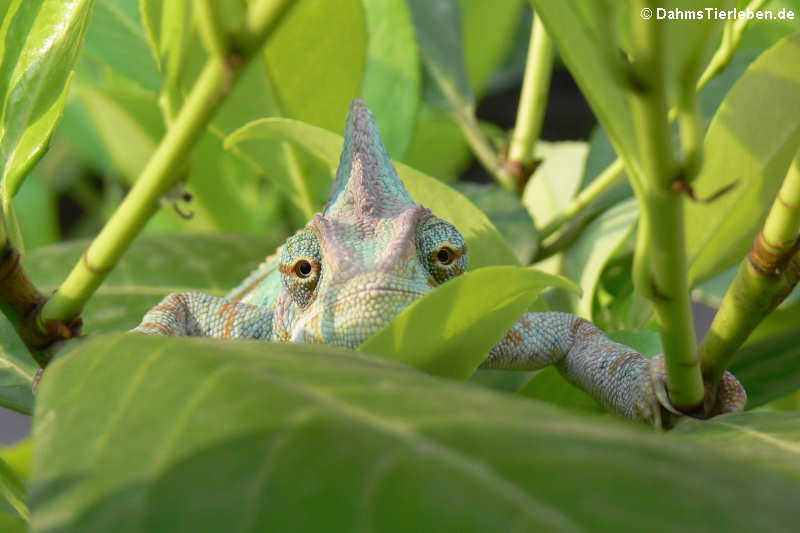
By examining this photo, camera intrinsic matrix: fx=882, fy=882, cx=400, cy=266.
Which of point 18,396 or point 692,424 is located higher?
point 692,424

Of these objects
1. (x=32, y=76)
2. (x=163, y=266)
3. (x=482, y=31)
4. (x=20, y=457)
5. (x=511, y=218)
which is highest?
(x=32, y=76)

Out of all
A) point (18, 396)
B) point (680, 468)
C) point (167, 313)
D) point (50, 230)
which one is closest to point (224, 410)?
point (680, 468)

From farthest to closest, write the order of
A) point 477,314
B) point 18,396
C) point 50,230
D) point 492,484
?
point 50,230
point 18,396
point 477,314
point 492,484

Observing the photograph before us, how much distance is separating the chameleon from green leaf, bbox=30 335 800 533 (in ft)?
1.38

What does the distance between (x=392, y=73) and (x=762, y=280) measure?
0.80 meters

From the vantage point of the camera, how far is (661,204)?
0.45 metres

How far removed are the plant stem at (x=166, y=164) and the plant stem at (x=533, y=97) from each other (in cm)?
78

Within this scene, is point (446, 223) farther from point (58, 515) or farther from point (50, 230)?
point (50, 230)

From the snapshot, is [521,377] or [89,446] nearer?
[89,446]

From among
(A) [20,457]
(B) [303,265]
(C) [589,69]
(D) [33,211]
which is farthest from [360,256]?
(D) [33,211]

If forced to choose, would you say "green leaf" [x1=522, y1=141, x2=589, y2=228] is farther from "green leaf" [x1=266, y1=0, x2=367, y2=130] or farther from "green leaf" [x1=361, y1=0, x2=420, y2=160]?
"green leaf" [x1=266, y1=0, x2=367, y2=130]

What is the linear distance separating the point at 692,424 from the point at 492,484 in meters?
0.36

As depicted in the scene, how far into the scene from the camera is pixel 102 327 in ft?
3.52

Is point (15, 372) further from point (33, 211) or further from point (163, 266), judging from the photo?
point (33, 211)
